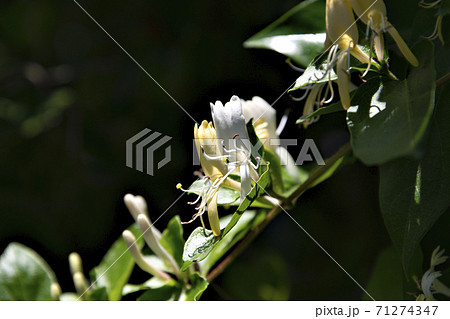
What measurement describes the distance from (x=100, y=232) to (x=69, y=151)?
0.78 feet

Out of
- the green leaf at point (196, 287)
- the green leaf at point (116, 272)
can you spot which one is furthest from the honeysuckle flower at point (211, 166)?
the green leaf at point (116, 272)

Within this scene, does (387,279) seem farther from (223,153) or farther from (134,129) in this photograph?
(134,129)

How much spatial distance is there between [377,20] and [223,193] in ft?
0.77

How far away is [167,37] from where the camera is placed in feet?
4.32

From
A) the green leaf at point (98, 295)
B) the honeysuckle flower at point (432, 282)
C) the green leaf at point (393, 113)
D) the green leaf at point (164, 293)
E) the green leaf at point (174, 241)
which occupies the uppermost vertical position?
the green leaf at point (393, 113)

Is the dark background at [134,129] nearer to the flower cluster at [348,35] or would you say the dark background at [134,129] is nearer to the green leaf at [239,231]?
the green leaf at [239,231]

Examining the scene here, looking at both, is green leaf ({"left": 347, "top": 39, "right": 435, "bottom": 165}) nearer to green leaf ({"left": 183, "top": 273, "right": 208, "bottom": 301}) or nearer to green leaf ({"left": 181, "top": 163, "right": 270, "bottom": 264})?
green leaf ({"left": 181, "top": 163, "right": 270, "bottom": 264})

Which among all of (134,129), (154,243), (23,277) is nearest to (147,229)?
(154,243)

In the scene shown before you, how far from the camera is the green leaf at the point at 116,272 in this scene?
75cm

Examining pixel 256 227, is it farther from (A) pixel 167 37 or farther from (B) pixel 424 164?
(A) pixel 167 37

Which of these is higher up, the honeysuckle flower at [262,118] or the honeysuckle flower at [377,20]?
the honeysuckle flower at [377,20]

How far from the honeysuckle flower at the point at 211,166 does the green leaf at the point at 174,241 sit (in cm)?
13

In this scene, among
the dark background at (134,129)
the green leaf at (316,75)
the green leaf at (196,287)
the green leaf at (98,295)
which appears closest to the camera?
the green leaf at (316,75)

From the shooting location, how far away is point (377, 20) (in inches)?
20.6
